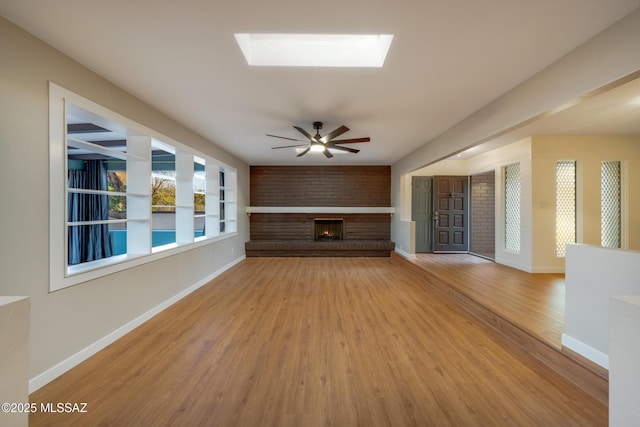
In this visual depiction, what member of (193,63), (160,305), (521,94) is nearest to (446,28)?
(521,94)

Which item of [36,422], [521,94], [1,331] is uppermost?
[521,94]

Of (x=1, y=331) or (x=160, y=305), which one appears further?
(x=160, y=305)

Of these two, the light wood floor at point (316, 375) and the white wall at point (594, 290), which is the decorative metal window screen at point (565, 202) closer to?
the light wood floor at point (316, 375)

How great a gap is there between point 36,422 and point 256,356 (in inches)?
55.8

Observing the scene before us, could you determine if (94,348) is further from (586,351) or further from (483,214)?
(483,214)

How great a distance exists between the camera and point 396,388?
78.0 inches

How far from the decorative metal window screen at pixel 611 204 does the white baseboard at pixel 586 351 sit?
13.5 feet

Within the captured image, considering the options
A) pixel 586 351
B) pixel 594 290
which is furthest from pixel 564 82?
pixel 586 351

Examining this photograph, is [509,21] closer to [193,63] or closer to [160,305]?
[193,63]

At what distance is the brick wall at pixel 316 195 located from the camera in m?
7.91

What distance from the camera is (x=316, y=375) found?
84.0 inches

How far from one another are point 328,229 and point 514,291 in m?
5.09

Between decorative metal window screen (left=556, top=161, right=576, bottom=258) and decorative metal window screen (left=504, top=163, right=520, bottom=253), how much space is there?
2.02ft

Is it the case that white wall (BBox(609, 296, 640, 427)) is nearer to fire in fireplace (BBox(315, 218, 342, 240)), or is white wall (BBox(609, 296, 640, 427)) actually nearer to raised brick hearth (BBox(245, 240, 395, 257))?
raised brick hearth (BBox(245, 240, 395, 257))
